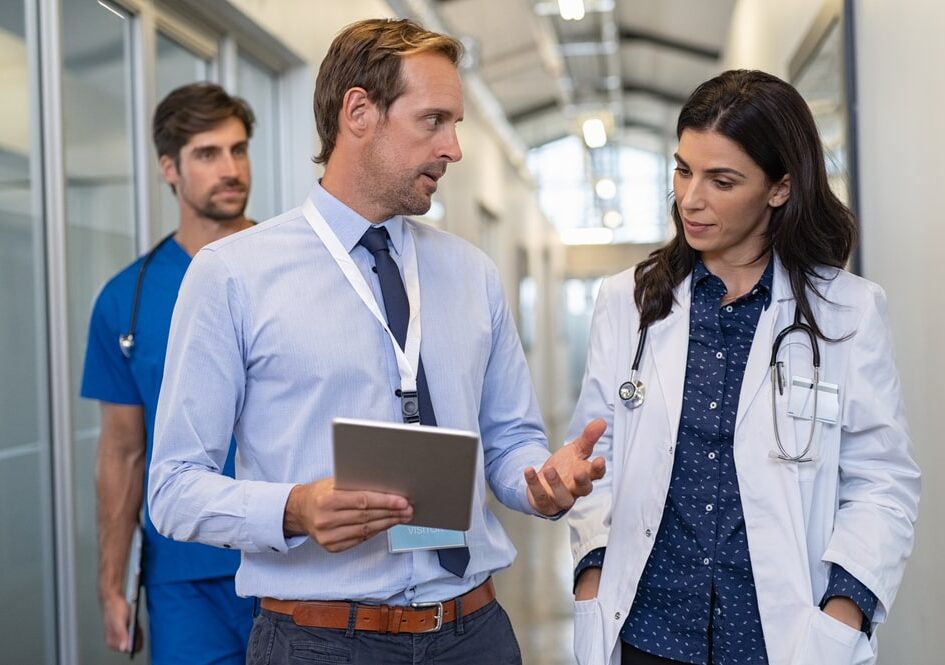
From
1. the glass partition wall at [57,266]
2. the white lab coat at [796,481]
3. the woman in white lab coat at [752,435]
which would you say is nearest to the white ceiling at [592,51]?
the glass partition wall at [57,266]

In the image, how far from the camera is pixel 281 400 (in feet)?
5.77

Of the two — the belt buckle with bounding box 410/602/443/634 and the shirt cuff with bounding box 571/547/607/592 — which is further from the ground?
the shirt cuff with bounding box 571/547/607/592

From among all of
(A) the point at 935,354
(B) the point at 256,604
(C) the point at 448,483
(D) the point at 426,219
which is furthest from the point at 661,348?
(D) the point at 426,219

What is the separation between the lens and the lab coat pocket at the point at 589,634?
1.90 m

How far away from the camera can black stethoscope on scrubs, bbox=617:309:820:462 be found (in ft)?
5.93

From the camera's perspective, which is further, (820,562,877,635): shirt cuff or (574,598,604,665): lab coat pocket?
(574,598,604,665): lab coat pocket

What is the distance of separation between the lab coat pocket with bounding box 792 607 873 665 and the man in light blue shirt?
1.49ft

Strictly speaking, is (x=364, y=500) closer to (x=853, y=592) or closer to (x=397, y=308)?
(x=397, y=308)

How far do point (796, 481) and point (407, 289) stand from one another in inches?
28.9

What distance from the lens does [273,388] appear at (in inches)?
69.3

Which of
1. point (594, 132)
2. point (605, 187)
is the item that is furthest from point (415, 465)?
point (605, 187)

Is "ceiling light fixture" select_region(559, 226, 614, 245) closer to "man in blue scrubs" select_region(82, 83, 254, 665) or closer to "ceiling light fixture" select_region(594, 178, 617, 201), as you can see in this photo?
"ceiling light fixture" select_region(594, 178, 617, 201)

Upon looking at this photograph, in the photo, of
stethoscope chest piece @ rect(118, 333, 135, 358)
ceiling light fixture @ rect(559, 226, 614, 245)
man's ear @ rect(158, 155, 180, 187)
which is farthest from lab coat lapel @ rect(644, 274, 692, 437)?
ceiling light fixture @ rect(559, 226, 614, 245)

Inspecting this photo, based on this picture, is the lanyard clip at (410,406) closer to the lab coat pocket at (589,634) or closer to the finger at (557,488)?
the finger at (557,488)
